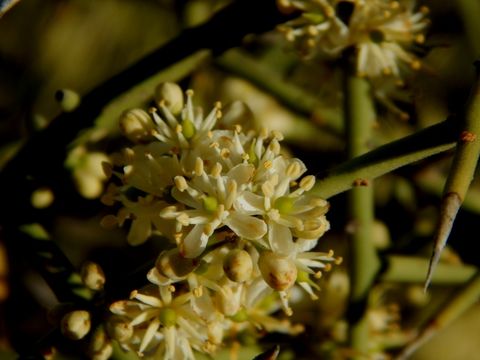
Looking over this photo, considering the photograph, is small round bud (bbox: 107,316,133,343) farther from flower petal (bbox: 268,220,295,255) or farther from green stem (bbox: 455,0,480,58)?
green stem (bbox: 455,0,480,58)

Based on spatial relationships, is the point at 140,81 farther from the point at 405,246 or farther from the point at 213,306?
the point at 405,246

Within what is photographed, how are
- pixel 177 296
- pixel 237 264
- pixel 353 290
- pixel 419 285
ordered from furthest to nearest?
1. pixel 419 285
2. pixel 353 290
3. pixel 177 296
4. pixel 237 264

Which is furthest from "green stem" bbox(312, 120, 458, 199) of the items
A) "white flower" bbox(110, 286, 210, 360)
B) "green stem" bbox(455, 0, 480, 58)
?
"green stem" bbox(455, 0, 480, 58)

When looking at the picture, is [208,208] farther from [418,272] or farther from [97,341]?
[418,272]

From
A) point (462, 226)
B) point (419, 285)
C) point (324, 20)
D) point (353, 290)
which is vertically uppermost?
point (324, 20)

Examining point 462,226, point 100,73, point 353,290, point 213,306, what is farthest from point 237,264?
point 100,73

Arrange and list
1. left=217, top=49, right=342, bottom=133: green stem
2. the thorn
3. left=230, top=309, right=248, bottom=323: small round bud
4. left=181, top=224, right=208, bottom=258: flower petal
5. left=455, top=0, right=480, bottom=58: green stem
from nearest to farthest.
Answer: the thorn < left=181, top=224, right=208, bottom=258: flower petal < left=230, top=309, right=248, bottom=323: small round bud < left=217, top=49, right=342, bottom=133: green stem < left=455, top=0, right=480, bottom=58: green stem

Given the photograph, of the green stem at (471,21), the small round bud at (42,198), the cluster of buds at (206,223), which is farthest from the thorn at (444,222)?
the green stem at (471,21)

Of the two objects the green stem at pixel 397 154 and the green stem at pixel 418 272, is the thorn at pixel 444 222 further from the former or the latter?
the green stem at pixel 418 272
